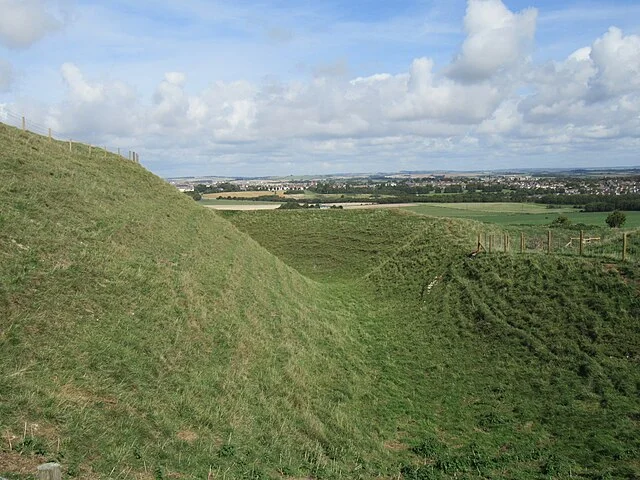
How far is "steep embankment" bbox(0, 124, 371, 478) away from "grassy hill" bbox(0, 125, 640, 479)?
6 centimetres

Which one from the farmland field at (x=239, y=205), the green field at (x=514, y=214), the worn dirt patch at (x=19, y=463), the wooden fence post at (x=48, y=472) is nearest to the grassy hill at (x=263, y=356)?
the worn dirt patch at (x=19, y=463)

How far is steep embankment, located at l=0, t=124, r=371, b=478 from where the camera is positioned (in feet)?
32.2

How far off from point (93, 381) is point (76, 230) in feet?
27.8

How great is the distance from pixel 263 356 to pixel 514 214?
204 ft

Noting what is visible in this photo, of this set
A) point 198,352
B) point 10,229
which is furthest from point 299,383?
point 10,229

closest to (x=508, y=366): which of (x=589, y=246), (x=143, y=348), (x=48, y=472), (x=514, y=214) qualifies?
(x=143, y=348)

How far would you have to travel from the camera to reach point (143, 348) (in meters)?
13.7

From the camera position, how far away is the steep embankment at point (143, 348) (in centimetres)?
982

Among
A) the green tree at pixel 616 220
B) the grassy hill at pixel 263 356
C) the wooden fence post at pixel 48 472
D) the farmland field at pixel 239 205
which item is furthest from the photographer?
the farmland field at pixel 239 205

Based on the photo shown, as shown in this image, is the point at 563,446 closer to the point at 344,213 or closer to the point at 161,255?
the point at 161,255

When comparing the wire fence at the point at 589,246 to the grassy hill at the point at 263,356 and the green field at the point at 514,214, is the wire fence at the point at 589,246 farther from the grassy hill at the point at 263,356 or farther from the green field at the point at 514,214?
the green field at the point at 514,214

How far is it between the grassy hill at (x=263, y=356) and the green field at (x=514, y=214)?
35128mm

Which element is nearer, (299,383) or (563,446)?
(563,446)

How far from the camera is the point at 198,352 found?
1523 cm
